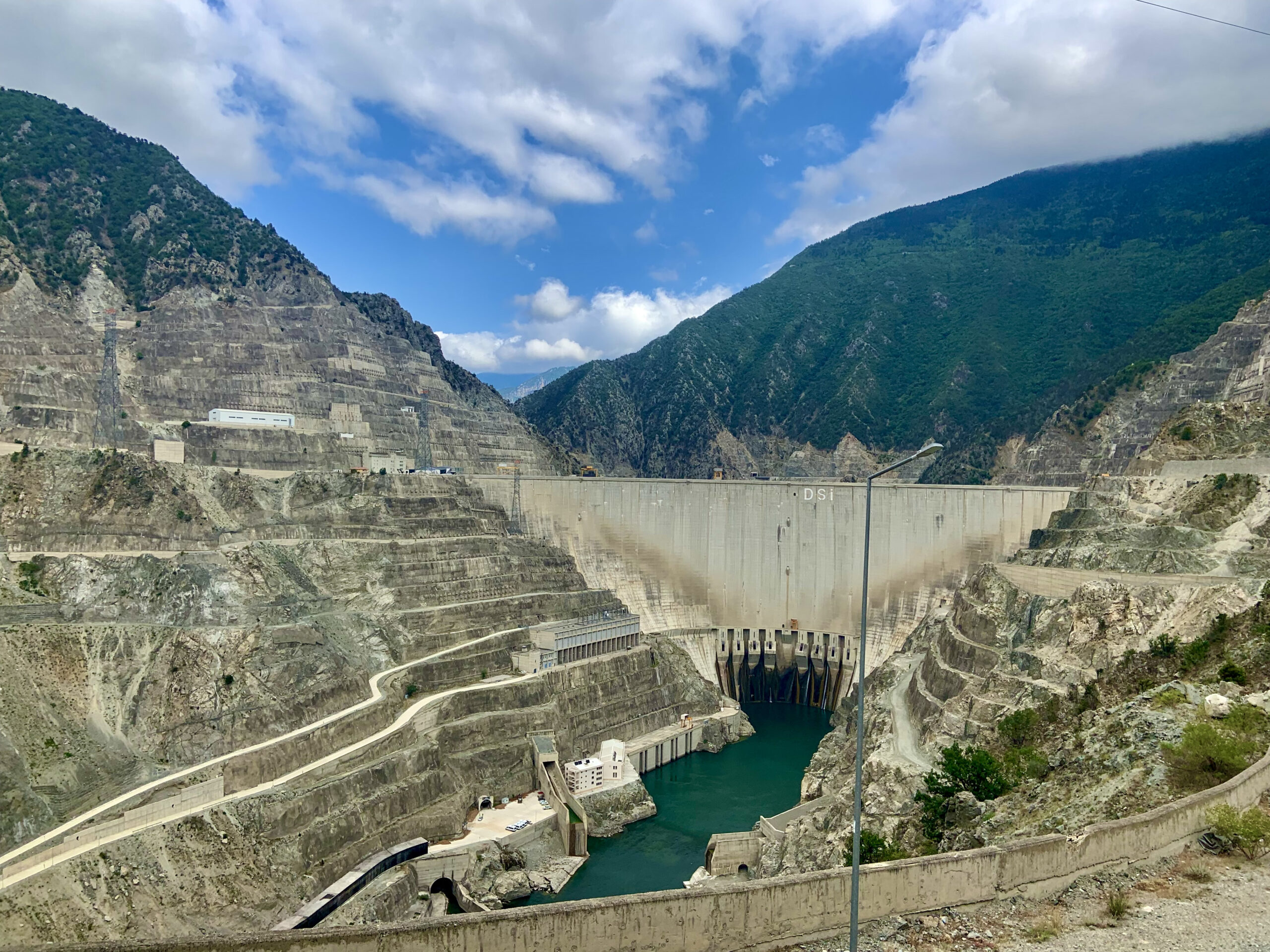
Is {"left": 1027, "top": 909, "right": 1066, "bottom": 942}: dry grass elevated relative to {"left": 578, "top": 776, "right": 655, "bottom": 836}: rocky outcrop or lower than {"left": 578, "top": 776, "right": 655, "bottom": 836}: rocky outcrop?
elevated

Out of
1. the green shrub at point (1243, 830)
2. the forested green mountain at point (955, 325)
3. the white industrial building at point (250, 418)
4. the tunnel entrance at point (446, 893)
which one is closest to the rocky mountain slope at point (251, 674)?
the tunnel entrance at point (446, 893)

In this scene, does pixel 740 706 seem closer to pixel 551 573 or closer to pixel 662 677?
pixel 662 677

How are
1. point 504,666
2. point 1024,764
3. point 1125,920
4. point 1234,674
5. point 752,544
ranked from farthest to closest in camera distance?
point 752,544
point 504,666
point 1024,764
point 1234,674
point 1125,920

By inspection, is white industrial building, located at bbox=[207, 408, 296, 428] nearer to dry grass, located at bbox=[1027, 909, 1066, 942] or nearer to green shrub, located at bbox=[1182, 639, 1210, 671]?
green shrub, located at bbox=[1182, 639, 1210, 671]

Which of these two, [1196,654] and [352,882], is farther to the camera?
[352,882]

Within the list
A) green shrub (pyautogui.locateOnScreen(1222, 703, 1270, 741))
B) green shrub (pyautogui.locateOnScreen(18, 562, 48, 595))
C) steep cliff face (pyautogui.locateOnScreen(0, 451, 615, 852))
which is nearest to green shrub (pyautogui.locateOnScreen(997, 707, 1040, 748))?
green shrub (pyautogui.locateOnScreen(1222, 703, 1270, 741))

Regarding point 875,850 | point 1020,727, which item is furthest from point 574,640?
point 875,850

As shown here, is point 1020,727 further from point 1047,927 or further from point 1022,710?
point 1047,927
